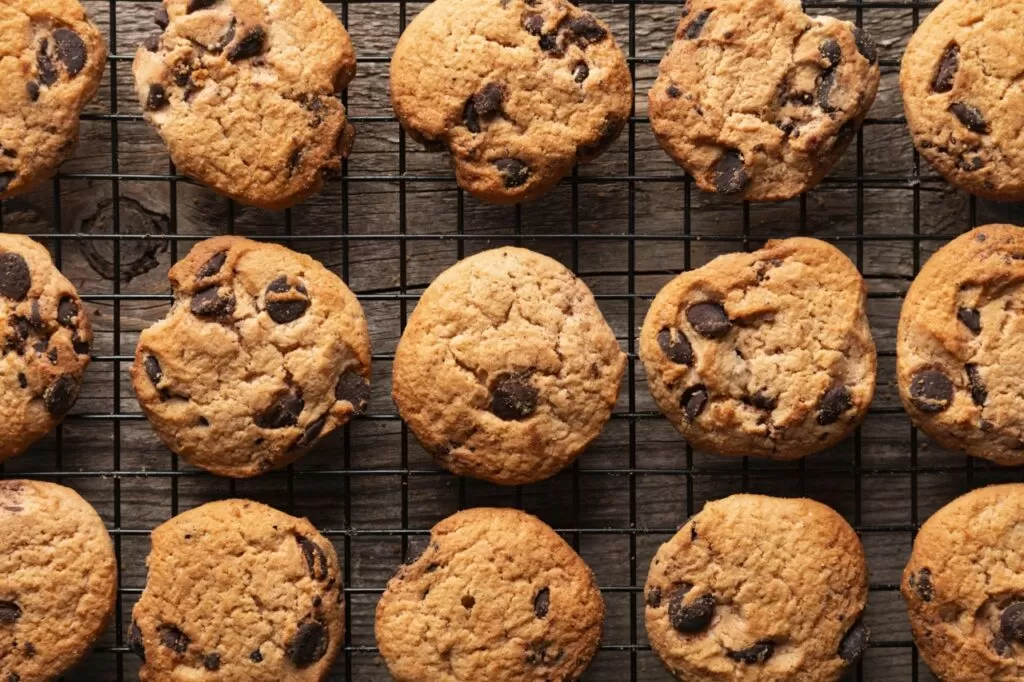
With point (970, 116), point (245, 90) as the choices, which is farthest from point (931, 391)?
point (245, 90)

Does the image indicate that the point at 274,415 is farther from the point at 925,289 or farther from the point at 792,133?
the point at 925,289

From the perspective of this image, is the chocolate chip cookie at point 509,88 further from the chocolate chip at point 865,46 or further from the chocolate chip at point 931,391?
the chocolate chip at point 931,391

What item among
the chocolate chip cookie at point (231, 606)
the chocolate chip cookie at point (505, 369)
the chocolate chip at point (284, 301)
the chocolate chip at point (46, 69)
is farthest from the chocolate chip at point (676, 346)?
the chocolate chip at point (46, 69)

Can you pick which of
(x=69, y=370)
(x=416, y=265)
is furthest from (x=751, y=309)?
(x=69, y=370)

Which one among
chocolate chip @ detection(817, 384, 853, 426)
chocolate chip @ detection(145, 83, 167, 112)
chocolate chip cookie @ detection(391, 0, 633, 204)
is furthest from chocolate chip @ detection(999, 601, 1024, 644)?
chocolate chip @ detection(145, 83, 167, 112)

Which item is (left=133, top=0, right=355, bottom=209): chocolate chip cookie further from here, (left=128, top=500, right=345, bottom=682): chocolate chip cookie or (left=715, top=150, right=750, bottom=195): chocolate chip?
(left=715, top=150, right=750, bottom=195): chocolate chip

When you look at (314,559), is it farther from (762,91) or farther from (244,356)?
(762,91)
